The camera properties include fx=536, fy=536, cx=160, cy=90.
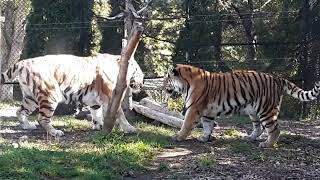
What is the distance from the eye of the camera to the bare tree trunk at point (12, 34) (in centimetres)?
1673

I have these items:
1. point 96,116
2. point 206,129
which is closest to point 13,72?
point 96,116

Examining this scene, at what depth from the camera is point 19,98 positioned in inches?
726

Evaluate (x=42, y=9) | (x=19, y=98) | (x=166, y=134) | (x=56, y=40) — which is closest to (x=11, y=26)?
(x=19, y=98)

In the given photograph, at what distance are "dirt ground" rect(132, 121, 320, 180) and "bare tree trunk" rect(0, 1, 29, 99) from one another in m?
9.60

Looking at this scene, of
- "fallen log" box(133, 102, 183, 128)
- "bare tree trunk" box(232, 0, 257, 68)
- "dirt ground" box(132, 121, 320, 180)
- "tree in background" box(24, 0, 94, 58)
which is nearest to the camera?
"dirt ground" box(132, 121, 320, 180)

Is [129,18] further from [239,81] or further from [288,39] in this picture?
[288,39]

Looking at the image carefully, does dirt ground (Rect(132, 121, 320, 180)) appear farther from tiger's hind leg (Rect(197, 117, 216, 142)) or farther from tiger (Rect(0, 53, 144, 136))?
tiger (Rect(0, 53, 144, 136))

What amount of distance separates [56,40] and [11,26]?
5.02 meters

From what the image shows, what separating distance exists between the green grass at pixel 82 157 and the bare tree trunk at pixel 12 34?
9.13 m

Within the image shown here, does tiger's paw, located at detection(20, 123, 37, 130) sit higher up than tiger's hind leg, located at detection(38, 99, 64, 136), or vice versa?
tiger's hind leg, located at detection(38, 99, 64, 136)

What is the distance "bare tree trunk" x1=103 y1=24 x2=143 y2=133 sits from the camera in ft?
24.9

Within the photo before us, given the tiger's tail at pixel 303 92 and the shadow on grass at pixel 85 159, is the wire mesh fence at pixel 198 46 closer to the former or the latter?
the tiger's tail at pixel 303 92

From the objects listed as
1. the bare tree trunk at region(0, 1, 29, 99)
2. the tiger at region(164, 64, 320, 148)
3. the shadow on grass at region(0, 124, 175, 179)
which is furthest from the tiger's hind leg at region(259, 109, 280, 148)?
the bare tree trunk at region(0, 1, 29, 99)

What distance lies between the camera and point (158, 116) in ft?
33.5
